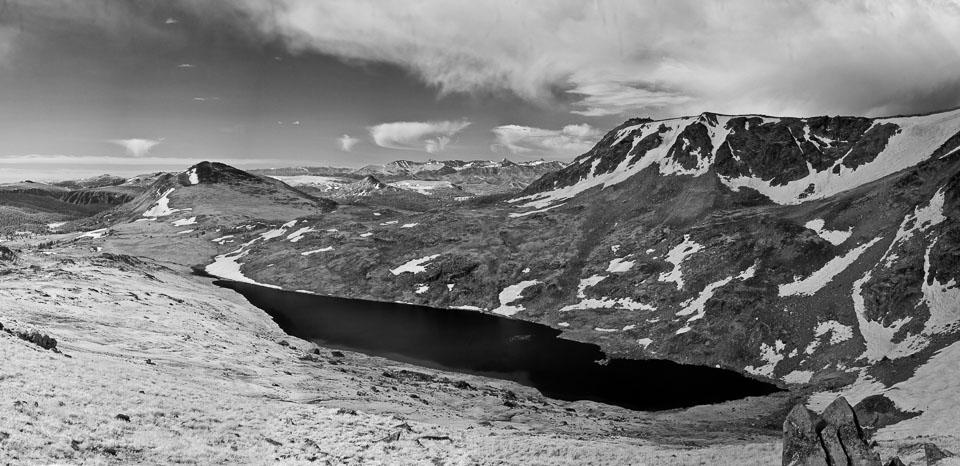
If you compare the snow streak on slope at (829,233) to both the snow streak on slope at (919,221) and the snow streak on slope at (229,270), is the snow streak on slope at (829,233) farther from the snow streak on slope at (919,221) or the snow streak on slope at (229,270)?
the snow streak on slope at (229,270)

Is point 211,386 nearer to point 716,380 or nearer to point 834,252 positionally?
point 716,380

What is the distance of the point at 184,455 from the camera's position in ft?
80.4

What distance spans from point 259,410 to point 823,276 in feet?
323

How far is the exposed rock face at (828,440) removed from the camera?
832 inches

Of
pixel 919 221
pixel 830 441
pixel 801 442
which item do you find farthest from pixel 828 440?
pixel 919 221

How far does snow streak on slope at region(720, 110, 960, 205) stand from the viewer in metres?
128

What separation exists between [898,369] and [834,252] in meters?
41.5

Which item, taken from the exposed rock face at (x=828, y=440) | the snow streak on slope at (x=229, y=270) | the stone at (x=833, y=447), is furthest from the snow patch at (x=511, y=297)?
the stone at (x=833, y=447)

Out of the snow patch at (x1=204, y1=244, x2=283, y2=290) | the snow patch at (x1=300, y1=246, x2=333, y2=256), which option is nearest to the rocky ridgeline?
the snow patch at (x1=204, y1=244, x2=283, y2=290)

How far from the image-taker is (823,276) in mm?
90438

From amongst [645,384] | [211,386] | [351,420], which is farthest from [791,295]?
[211,386]

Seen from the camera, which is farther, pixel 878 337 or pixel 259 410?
pixel 878 337

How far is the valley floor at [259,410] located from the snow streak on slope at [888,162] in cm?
9657

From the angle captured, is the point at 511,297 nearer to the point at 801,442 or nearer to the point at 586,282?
the point at 586,282
